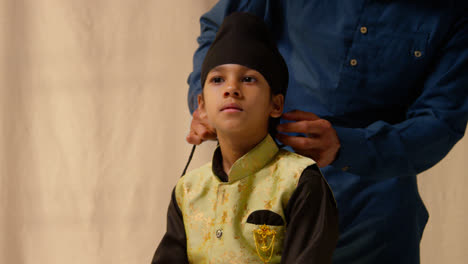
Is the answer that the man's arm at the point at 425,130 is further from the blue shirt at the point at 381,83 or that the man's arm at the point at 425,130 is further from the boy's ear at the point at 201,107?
the boy's ear at the point at 201,107

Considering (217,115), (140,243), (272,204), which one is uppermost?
(217,115)

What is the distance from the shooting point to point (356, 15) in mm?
1253

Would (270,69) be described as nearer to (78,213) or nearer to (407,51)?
(407,51)

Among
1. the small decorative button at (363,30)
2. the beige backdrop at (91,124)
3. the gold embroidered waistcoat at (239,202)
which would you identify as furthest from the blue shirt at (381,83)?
the beige backdrop at (91,124)

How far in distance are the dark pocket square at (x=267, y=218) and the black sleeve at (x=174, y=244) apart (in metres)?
0.16

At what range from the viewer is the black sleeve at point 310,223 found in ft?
3.06

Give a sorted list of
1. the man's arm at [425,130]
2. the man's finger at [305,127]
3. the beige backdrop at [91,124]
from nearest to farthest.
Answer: the man's finger at [305,127] < the man's arm at [425,130] < the beige backdrop at [91,124]

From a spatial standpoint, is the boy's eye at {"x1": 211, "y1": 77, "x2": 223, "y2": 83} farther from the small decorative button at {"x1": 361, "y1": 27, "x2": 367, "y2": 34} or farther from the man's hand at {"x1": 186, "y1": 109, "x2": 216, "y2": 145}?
the small decorative button at {"x1": 361, "y1": 27, "x2": 367, "y2": 34}

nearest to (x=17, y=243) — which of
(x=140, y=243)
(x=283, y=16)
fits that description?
(x=140, y=243)

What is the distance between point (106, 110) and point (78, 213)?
0.34 metres

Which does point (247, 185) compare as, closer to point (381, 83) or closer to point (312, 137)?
point (312, 137)

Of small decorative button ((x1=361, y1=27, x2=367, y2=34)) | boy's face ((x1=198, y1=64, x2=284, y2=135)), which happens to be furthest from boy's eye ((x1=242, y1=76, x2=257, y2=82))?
small decorative button ((x1=361, y1=27, x2=367, y2=34))

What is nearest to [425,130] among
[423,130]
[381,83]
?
[423,130]

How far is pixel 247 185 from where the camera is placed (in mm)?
1040
